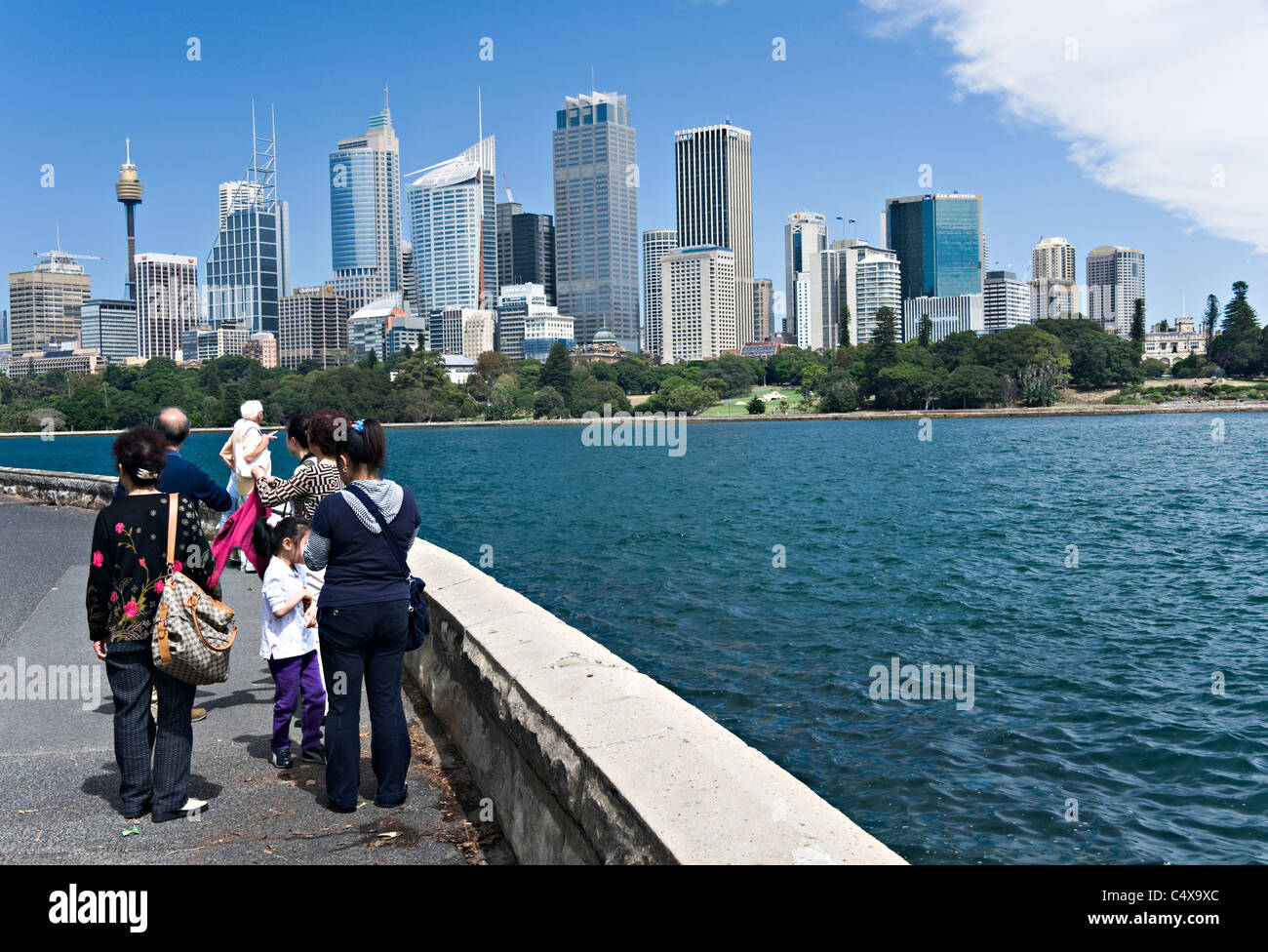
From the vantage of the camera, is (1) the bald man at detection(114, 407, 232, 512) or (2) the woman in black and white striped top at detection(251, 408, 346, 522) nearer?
(1) the bald man at detection(114, 407, 232, 512)

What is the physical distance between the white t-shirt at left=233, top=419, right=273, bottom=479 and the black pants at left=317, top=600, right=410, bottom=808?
7.73 ft

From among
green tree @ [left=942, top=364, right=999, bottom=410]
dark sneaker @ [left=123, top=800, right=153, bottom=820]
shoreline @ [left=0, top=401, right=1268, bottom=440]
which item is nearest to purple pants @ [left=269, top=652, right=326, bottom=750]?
dark sneaker @ [left=123, top=800, right=153, bottom=820]

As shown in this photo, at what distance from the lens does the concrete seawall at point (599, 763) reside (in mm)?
3615

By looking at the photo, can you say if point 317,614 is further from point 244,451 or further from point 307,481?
point 244,451

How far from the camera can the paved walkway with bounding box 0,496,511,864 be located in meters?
5.05

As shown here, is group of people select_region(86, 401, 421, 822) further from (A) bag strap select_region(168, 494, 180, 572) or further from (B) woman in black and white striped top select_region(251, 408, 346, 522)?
(B) woman in black and white striped top select_region(251, 408, 346, 522)

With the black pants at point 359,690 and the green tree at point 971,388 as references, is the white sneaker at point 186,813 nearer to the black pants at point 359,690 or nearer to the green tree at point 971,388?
the black pants at point 359,690

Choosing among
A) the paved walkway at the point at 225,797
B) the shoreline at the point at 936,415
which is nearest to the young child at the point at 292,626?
the paved walkway at the point at 225,797

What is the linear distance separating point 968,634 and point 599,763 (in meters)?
13.6

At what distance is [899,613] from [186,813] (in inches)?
580

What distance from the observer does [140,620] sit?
5.45 m

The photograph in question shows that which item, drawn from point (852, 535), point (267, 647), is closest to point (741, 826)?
point (267, 647)
